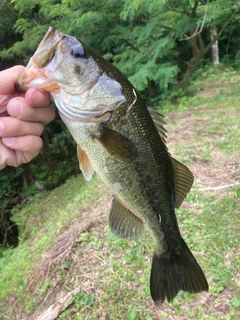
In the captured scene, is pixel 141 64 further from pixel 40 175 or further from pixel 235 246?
pixel 235 246

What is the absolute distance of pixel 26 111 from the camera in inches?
68.6

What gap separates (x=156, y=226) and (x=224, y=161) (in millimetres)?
3378

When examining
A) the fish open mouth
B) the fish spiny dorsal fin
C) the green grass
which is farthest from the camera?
the green grass

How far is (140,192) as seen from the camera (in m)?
1.76

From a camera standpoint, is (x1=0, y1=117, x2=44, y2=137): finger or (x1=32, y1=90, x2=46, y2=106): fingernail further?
(x1=0, y1=117, x2=44, y2=137): finger

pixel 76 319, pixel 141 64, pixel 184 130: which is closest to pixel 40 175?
pixel 141 64

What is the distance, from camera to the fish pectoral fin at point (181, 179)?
6.12ft

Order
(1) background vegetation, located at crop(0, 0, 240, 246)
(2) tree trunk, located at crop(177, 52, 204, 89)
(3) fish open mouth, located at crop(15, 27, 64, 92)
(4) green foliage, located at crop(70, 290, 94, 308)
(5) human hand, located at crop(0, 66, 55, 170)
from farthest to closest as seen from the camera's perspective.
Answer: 1. (2) tree trunk, located at crop(177, 52, 204, 89)
2. (1) background vegetation, located at crop(0, 0, 240, 246)
3. (4) green foliage, located at crop(70, 290, 94, 308)
4. (5) human hand, located at crop(0, 66, 55, 170)
5. (3) fish open mouth, located at crop(15, 27, 64, 92)

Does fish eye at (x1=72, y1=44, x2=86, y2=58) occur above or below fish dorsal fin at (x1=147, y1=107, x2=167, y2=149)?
above

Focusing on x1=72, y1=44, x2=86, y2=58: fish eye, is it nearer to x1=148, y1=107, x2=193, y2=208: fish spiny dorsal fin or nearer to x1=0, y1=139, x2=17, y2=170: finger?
x1=148, y1=107, x2=193, y2=208: fish spiny dorsal fin

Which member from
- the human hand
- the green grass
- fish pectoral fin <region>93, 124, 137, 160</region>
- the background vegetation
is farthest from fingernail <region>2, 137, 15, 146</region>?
the background vegetation

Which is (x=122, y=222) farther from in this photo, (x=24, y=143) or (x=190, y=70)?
(x=190, y=70)

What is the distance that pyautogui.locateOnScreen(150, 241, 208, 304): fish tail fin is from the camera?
6.36ft

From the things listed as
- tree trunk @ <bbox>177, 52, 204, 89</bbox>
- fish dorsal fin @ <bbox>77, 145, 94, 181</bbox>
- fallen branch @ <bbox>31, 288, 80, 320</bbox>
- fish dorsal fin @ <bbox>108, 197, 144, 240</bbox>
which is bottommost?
tree trunk @ <bbox>177, 52, 204, 89</bbox>
